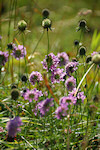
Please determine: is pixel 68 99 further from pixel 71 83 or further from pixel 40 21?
pixel 40 21

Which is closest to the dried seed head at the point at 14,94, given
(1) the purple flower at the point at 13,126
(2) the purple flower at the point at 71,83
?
(1) the purple flower at the point at 13,126

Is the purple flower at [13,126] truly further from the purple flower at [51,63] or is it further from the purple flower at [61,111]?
the purple flower at [51,63]

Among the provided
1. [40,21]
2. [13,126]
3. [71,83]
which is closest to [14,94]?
[13,126]

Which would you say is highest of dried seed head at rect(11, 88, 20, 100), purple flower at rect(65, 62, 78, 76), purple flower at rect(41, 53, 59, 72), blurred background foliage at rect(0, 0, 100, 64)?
blurred background foliage at rect(0, 0, 100, 64)

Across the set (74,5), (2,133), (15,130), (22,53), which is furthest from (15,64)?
(74,5)

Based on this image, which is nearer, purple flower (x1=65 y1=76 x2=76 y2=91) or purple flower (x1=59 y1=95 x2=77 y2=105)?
purple flower (x1=59 y1=95 x2=77 y2=105)

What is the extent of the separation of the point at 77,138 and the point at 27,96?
0.35 m

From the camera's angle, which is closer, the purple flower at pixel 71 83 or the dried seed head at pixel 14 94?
the dried seed head at pixel 14 94

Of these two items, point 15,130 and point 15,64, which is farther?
point 15,64

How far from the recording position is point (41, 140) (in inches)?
37.6

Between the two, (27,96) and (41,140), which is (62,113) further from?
(41,140)

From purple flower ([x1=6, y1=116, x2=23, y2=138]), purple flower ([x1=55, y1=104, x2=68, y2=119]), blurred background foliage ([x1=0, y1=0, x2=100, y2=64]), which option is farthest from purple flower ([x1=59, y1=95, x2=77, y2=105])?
blurred background foliage ([x1=0, y1=0, x2=100, y2=64])

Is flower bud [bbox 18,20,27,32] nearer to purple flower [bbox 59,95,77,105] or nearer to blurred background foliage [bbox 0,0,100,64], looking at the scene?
blurred background foliage [bbox 0,0,100,64]

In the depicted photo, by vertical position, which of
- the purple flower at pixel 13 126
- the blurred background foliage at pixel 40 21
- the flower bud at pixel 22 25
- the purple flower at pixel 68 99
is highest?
the blurred background foliage at pixel 40 21
